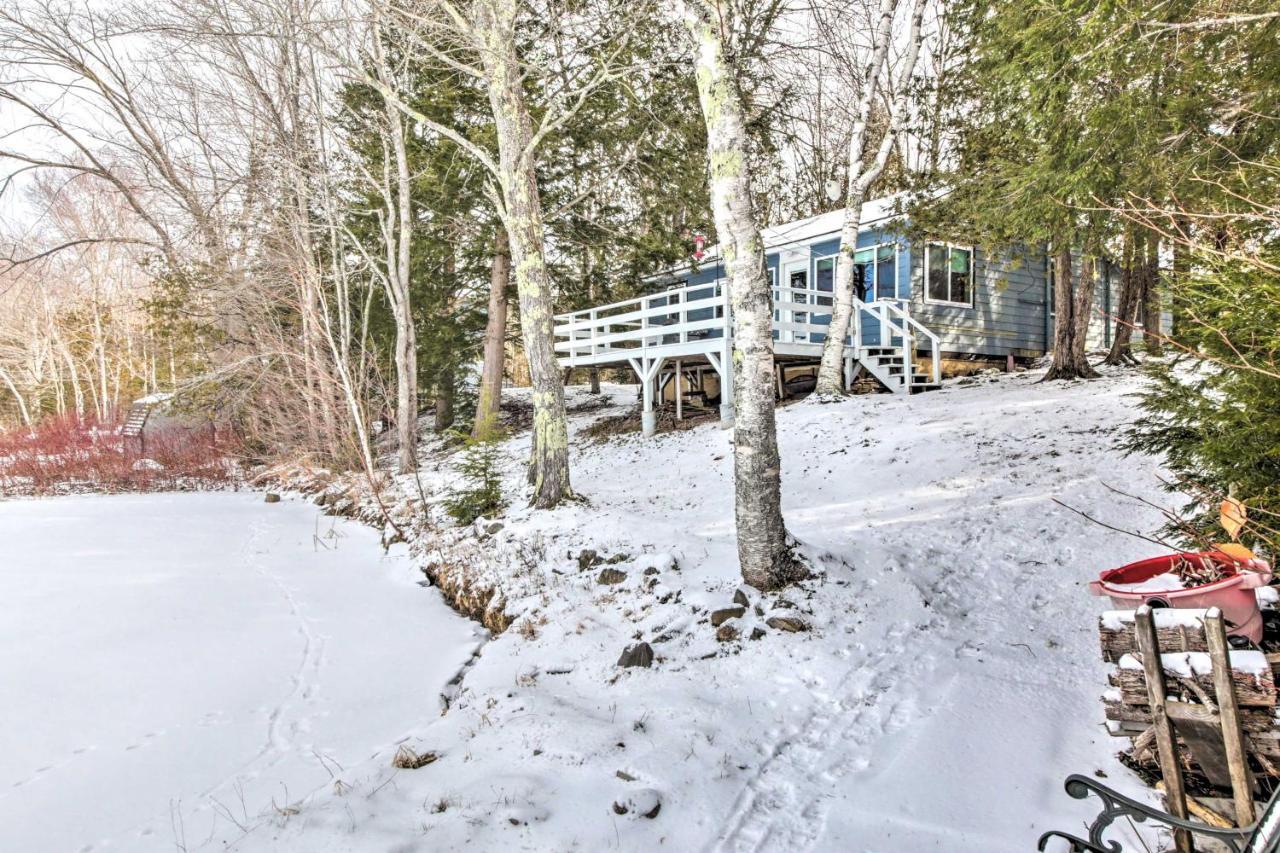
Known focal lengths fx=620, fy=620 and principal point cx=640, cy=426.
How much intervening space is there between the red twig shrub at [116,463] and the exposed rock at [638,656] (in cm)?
1320

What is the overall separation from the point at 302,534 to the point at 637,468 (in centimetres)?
481

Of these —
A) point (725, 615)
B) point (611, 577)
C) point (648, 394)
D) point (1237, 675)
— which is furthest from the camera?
point (648, 394)

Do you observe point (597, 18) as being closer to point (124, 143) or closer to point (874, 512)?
point (874, 512)

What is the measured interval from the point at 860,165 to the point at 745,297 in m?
7.19

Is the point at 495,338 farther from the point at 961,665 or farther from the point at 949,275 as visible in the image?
the point at 961,665

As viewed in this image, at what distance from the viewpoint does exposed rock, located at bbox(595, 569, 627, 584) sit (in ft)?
16.7

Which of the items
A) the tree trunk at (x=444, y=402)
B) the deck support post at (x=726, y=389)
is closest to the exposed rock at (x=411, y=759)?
the deck support post at (x=726, y=389)

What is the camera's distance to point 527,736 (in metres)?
3.13

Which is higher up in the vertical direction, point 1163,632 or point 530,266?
point 530,266

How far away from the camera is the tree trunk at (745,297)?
4320mm

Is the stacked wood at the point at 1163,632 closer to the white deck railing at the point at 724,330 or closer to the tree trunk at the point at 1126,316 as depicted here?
the white deck railing at the point at 724,330

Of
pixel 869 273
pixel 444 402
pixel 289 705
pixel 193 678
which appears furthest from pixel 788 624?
pixel 444 402

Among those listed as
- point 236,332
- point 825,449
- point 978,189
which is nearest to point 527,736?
point 825,449

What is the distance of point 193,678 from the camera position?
407 cm
